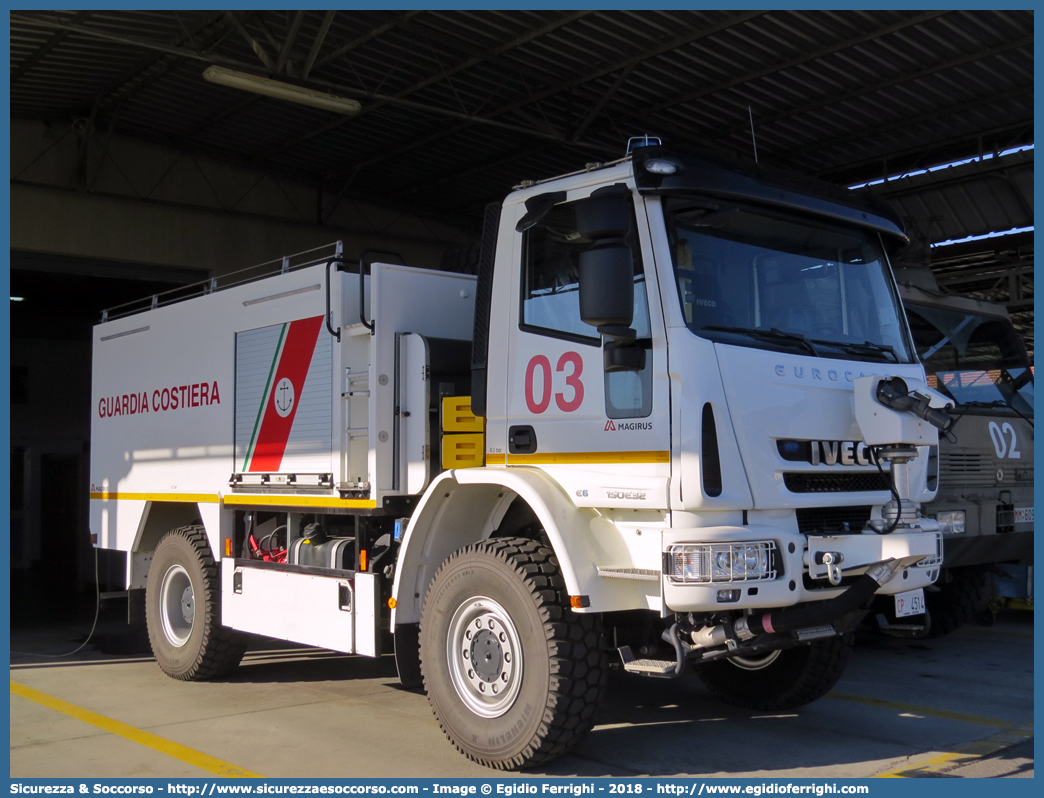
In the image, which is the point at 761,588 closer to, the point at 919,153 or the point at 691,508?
the point at 691,508

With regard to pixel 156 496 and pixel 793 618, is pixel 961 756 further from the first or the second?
pixel 156 496

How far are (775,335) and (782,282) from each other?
0.35 metres

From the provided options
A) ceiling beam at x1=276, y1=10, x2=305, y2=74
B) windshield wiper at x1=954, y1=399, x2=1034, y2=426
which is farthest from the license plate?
ceiling beam at x1=276, y1=10, x2=305, y2=74

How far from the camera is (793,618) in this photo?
5.06m

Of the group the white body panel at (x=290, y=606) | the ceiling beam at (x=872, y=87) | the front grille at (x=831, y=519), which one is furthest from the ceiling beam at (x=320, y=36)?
the front grille at (x=831, y=519)

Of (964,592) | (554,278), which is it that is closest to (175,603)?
(554,278)

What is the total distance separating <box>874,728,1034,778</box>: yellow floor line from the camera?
533 cm

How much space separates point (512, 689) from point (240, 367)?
145 inches

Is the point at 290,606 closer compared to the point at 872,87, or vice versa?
the point at 290,606

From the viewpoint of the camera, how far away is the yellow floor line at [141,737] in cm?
552

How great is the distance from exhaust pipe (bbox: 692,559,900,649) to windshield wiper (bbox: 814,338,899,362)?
116cm

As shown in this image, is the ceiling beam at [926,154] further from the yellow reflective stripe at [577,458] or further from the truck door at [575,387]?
the yellow reflective stripe at [577,458]

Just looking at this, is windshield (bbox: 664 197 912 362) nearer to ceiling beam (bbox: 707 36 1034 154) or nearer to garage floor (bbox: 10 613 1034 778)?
garage floor (bbox: 10 613 1034 778)
